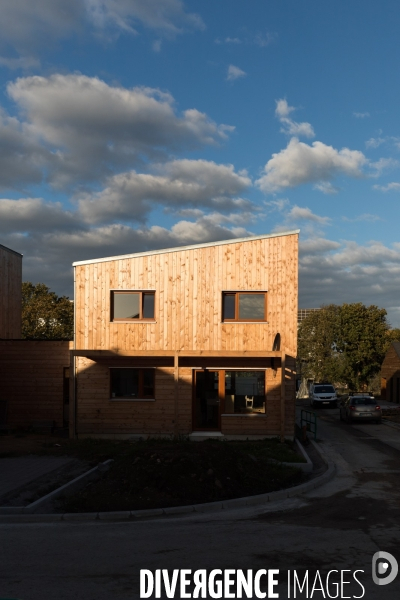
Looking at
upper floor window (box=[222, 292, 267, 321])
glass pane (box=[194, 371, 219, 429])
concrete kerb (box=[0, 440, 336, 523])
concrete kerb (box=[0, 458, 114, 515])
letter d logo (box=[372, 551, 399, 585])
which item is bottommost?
concrete kerb (box=[0, 440, 336, 523])

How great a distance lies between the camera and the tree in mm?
48438

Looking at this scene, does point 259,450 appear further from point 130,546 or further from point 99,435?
point 130,546

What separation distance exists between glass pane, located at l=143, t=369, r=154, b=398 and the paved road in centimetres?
1054

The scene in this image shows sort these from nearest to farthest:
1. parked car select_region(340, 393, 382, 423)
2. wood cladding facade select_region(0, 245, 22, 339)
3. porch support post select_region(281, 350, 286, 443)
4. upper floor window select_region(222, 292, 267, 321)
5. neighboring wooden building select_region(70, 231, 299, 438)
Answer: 1. porch support post select_region(281, 350, 286, 443)
2. neighboring wooden building select_region(70, 231, 299, 438)
3. upper floor window select_region(222, 292, 267, 321)
4. wood cladding facade select_region(0, 245, 22, 339)
5. parked car select_region(340, 393, 382, 423)

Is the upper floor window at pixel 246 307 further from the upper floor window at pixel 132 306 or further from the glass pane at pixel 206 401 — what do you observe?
the upper floor window at pixel 132 306

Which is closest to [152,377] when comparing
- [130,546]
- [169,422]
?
[169,422]

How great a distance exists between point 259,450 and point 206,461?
5012mm

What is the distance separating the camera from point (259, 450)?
59.4 feet

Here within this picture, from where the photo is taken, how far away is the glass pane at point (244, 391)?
73.5ft

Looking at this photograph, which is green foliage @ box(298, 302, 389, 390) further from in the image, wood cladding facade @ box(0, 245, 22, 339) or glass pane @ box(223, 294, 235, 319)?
glass pane @ box(223, 294, 235, 319)

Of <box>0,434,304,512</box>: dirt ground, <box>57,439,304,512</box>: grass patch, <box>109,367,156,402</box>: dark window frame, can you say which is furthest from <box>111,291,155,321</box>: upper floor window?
<box>57,439,304,512</box>: grass patch

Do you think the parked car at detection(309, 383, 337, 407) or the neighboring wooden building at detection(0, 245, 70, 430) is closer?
the neighboring wooden building at detection(0, 245, 70, 430)

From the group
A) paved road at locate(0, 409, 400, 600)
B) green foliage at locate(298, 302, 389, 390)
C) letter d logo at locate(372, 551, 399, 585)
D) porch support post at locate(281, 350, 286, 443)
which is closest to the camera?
paved road at locate(0, 409, 400, 600)

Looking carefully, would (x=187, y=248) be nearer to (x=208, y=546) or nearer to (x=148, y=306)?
(x=148, y=306)
